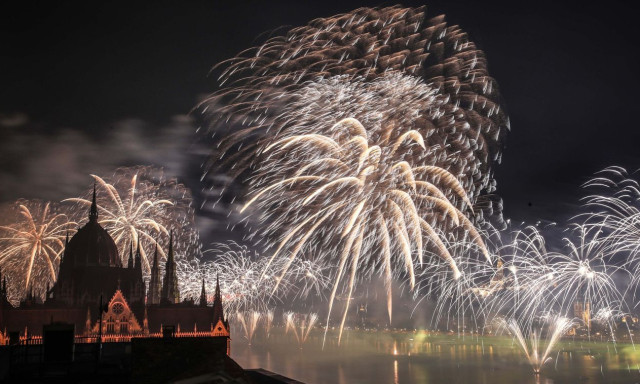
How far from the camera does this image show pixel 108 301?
88812mm

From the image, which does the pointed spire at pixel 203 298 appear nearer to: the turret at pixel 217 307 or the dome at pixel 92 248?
the turret at pixel 217 307

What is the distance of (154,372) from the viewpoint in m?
21.9

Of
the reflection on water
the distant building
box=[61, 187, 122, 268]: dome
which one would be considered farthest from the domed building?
the distant building

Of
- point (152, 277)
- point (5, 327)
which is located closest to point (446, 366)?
point (152, 277)

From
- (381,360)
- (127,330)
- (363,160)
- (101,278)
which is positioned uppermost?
(363,160)

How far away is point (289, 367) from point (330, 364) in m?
11.4

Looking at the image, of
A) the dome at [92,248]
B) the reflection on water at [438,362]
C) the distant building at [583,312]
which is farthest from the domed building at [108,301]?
the distant building at [583,312]

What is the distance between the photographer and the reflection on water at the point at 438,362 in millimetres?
103938

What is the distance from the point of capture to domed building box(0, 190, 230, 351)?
282ft

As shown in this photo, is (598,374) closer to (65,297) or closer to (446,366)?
(446,366)

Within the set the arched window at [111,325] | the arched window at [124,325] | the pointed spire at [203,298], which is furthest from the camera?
the pointed spire at [203,298]

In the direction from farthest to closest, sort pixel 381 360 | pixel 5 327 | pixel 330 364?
pixel 381 360, pixel 330 364, pixel 5 327

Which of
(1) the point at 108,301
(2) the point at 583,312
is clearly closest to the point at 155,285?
(1) the point at 108,301

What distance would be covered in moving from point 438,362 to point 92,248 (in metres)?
78.3
